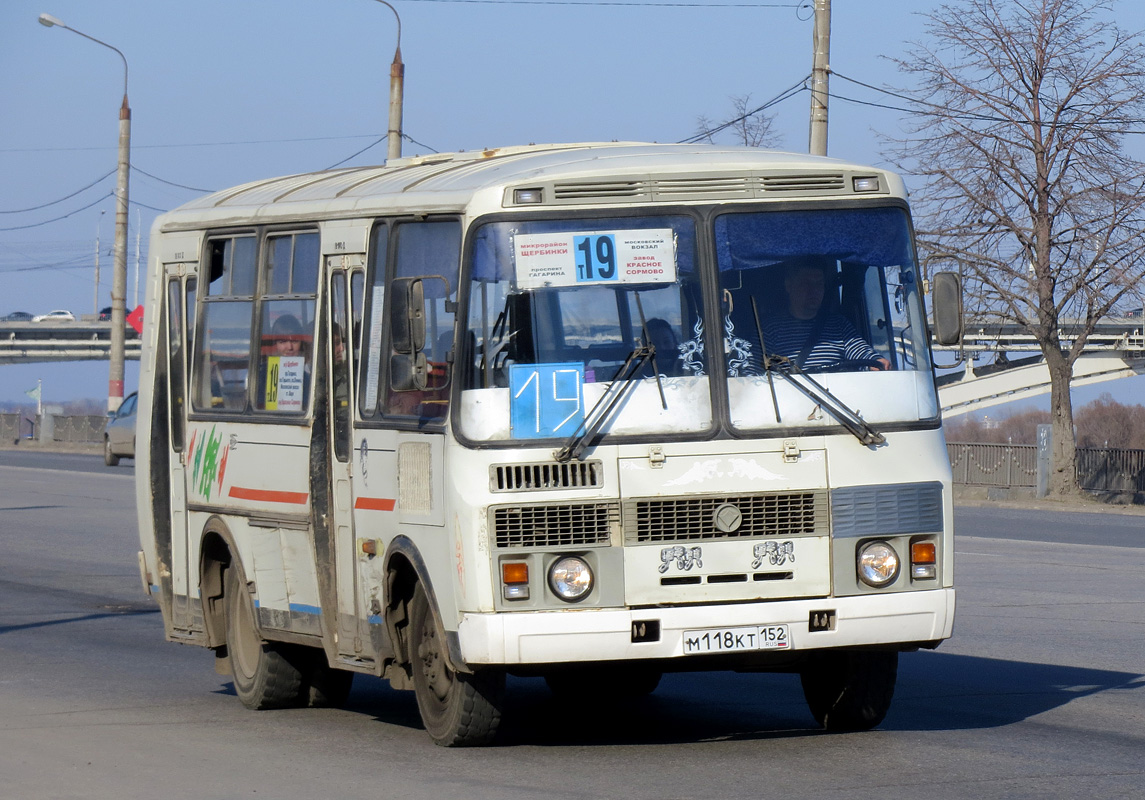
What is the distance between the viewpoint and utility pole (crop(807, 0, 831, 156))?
25.0 metres

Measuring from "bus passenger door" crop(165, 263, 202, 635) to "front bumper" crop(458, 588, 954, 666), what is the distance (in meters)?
3.43

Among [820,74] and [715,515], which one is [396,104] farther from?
[715,515]

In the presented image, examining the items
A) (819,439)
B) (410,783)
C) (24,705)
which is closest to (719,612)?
(819,439)

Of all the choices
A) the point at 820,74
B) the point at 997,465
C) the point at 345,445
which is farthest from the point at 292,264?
the point at 997,465

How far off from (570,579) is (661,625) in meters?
0.42

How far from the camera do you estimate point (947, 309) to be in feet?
27.3

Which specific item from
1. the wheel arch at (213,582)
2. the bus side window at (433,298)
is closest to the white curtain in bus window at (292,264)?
the bus side window at (433,298)

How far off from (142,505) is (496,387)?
4.03m

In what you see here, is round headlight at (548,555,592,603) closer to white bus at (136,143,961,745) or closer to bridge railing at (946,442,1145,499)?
white bus at (136,143,961,745)

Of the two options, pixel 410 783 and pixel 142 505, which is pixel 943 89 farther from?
pixel 410 783

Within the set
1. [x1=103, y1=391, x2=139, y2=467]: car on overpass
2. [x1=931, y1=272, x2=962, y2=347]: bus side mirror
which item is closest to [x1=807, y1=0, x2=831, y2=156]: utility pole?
[x1=931, y1=272, x2=962, y2=347]: bus side mirror

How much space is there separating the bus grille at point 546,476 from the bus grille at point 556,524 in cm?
8

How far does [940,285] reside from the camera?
8.37 m

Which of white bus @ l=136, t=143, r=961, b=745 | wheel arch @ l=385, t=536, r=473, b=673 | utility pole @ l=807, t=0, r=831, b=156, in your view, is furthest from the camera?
utility pole @ l=807, t=0, r=831, b=156
